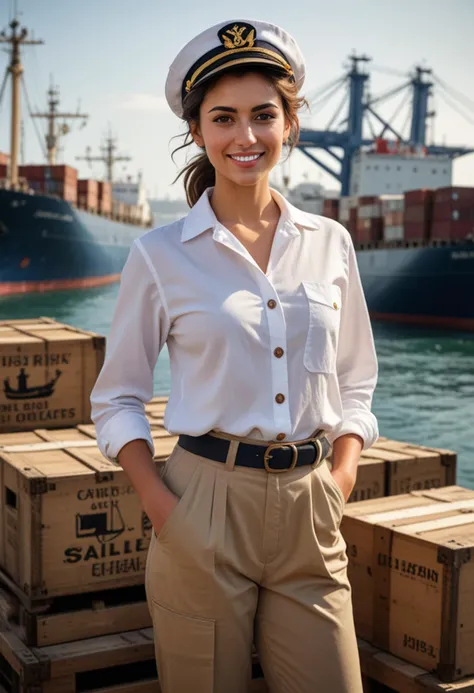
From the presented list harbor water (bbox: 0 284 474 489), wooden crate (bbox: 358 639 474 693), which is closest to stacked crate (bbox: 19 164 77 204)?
harbor water (bbox: 0 284 474 489)

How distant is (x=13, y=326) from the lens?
5016mm

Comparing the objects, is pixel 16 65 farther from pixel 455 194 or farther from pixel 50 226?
pixel 455 194

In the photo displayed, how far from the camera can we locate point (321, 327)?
2.01 metres

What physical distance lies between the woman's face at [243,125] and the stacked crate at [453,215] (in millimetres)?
30154

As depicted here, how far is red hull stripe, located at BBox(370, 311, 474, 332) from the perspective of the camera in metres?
30.3

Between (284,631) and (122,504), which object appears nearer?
(284,631)

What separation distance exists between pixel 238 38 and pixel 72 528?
196 centimetres

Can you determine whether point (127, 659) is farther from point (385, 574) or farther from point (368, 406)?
point (368, 406)

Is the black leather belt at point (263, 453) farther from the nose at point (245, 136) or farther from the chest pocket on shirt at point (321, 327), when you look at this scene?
the nose at point (245, 136)

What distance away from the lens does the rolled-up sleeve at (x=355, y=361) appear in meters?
2.17

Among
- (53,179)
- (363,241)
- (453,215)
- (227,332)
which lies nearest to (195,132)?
(227,332)

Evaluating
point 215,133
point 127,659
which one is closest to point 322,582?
point 215,133

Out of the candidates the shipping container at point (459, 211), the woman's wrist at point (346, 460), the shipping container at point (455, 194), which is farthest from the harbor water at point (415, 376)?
the woman's wrist at point (346, 460)

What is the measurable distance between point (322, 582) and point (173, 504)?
36 cm
